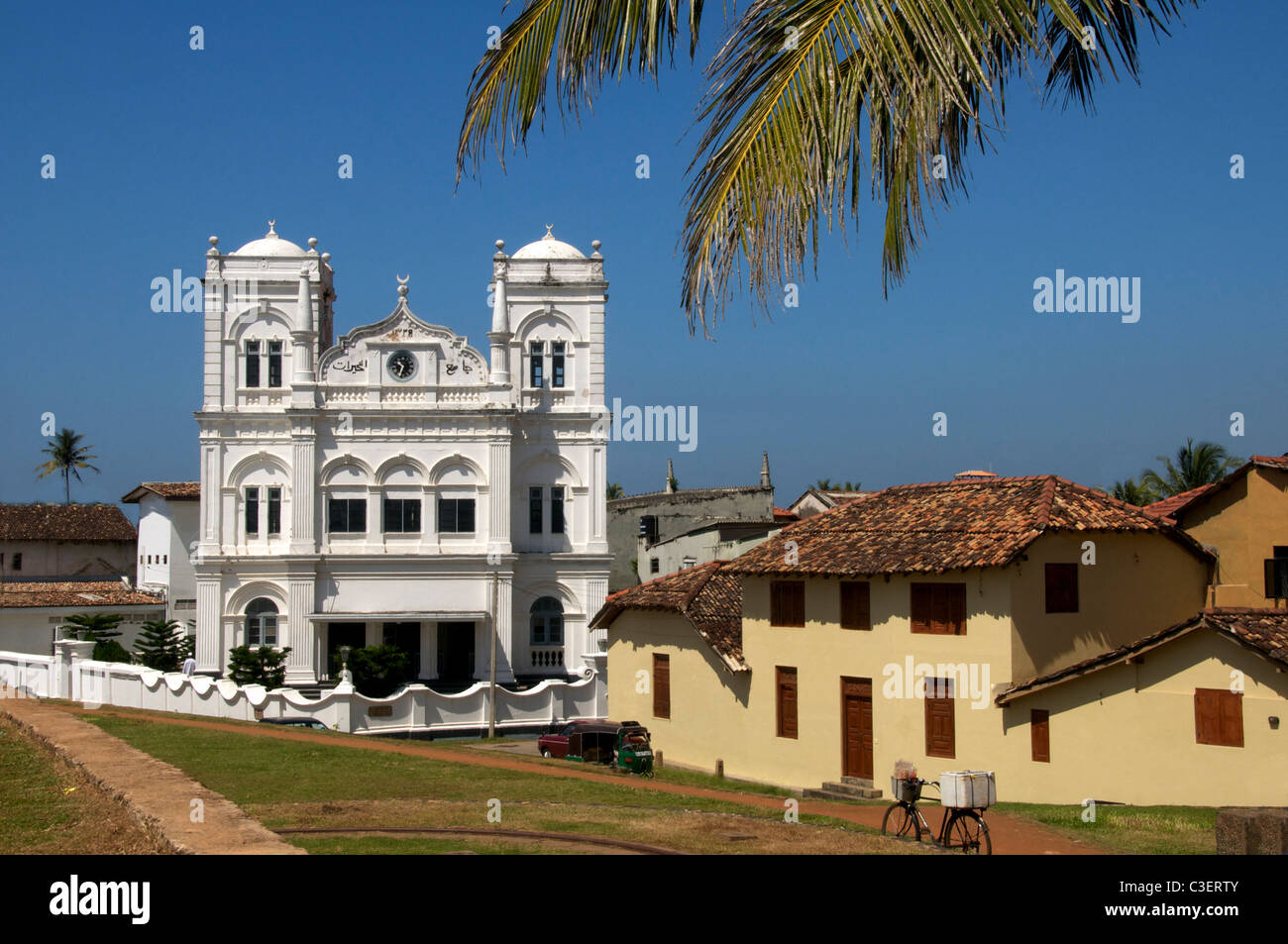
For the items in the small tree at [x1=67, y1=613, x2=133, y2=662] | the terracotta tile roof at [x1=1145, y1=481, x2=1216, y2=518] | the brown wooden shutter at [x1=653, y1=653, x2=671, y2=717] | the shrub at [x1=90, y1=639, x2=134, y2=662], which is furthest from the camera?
the small tree at [x1=67, y1=613, x2=133, y2=662]

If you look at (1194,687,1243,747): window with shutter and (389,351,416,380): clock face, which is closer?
(1194,687,1243,747): window with shutter

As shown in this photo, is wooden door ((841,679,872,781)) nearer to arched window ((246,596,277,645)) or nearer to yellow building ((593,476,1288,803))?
yellow building ((593,476,1288,803))

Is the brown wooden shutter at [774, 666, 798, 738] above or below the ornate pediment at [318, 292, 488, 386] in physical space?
below

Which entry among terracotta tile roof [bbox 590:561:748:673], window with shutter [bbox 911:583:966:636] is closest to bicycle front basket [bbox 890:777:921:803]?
window with shutter [bbox 911:583:966:636]

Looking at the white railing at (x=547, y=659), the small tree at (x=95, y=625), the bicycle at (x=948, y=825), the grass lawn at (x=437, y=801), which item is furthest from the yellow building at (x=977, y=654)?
the small tree at (x=95, y=625)

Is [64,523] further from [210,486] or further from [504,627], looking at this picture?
[504,627]

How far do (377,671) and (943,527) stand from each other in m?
20.4

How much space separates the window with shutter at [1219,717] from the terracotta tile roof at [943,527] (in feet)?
11.9

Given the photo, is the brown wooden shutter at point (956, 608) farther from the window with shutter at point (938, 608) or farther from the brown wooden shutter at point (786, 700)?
the brown wooden shutter at point (786, 700)

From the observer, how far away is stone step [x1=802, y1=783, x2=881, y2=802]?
22672 millimetres

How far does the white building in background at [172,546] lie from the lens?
1960 inches

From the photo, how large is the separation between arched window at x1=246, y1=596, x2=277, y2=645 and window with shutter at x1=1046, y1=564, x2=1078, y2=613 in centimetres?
2633
